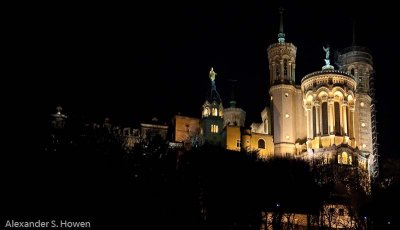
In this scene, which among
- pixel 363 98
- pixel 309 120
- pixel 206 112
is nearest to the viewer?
→ pixel 309 120

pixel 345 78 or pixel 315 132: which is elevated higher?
pixel 345 78

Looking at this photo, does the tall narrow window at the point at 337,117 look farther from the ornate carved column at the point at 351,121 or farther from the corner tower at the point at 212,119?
the corner tower at the point at 212,119

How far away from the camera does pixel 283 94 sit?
3804 inches

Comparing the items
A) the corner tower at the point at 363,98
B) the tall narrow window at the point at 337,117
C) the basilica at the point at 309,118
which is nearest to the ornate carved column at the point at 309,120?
the basilica at the point at 309,118

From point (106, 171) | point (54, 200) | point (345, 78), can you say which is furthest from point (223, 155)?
point (345, 78)

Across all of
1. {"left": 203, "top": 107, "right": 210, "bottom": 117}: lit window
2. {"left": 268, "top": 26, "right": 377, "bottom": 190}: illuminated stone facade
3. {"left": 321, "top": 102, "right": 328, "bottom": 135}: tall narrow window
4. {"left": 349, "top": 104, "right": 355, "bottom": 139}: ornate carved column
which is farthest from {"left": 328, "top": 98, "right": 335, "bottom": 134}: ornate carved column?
{"left": 203, "top": 107, "right": 210, "bottom": 117}: lit window

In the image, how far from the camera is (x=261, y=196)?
4812 centimetres

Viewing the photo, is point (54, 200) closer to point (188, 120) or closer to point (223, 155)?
point (223, 155)

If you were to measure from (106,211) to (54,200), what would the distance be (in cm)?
399

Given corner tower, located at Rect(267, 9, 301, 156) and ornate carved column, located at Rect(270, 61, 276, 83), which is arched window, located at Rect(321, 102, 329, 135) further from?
ornate carved column, located at Rect(270, 61, 276, 83)

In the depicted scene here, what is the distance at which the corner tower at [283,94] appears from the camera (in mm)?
94875

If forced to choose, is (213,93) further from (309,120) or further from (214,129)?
(309,120)

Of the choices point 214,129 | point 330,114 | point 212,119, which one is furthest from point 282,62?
point 214,129

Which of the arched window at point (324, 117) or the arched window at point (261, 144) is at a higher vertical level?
the arched window at point (324, 117)
